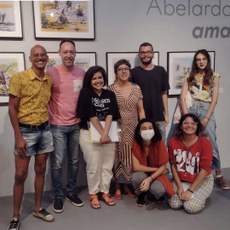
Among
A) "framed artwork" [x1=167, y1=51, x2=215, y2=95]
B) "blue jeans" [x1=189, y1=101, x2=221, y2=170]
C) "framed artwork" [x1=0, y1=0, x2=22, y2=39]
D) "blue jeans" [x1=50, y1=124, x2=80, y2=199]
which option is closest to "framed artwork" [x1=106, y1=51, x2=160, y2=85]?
"framed artwork" [x1=167, y1=51, x2=215, y2=95]

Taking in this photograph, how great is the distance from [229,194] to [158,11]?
2.11m

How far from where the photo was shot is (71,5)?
113 inches

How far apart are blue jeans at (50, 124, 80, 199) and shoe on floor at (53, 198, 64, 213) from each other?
42 mm

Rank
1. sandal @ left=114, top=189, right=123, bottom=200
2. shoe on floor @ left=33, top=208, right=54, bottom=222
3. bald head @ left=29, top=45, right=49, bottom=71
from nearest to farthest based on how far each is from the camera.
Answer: bald head @ left=29, top=45, right=49, bottom=71 → shoe on floor @ left=33, top=208, right=54, bottom=222 → sandal @ left=114, top=189, right=123, bottom=200

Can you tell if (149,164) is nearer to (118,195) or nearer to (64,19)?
(118,195)

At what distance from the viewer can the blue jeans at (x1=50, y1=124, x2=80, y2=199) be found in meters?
2.51

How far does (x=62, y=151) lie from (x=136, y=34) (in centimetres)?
152

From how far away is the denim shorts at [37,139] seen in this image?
2.18 m

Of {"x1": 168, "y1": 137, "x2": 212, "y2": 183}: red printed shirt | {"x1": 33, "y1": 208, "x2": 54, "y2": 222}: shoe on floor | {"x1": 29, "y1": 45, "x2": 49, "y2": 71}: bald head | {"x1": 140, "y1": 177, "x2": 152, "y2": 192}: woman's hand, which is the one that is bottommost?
{"x1": 33, "y1": 208, "x2": 54, "y2": 222}: shoe on floor

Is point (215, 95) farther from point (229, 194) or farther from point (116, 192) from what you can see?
point (116, 192)

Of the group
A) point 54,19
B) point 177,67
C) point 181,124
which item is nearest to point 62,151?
point 181,124

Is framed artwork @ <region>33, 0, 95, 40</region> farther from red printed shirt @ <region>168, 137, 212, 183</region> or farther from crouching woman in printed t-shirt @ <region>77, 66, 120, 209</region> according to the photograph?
red printed shirt @ <region>168, 137, 212, 183</region>

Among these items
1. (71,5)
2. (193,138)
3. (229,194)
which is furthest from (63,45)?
(229,194)

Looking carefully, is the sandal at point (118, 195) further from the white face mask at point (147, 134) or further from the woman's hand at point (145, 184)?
the white face mask at point (147, 134)
